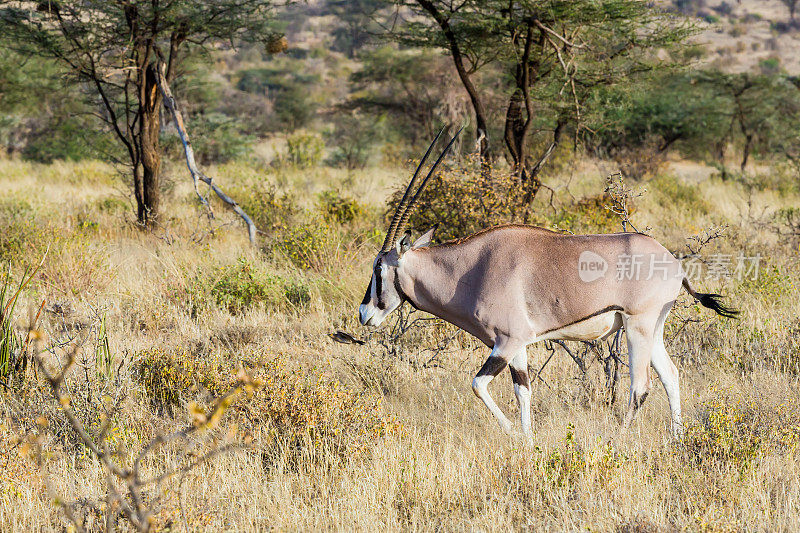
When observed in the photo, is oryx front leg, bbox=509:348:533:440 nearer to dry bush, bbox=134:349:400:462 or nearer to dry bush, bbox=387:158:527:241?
dry bush, bbox=134:349:400:462

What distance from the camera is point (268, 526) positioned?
3754 millimetres

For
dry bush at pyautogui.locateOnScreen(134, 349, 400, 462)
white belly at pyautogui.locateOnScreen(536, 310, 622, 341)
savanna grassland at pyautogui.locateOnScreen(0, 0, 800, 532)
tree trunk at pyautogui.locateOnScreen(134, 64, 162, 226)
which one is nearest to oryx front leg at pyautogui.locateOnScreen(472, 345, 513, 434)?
white belly at pyautogui.locateOnScreen(536, 310, 622, 341)

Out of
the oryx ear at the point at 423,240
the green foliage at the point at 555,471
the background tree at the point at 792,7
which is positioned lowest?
the background tree at the point at 792,7

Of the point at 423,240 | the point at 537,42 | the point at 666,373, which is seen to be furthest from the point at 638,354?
the point at 537,42

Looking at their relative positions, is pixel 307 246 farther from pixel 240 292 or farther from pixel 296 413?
pixel 296 413

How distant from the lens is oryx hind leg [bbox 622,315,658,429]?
4441mm

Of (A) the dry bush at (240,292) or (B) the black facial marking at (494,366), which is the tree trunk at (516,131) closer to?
(A) the dry bush at (240,292)

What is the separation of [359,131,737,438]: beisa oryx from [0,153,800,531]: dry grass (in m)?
0.44

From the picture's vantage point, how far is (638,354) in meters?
4.49

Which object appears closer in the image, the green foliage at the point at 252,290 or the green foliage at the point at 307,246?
the green foliage at the point at 252,290

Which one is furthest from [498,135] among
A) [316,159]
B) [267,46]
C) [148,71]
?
[148,71]

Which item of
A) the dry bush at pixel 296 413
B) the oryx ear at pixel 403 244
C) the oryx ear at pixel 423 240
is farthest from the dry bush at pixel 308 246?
the oryx ear at pixel 403 244

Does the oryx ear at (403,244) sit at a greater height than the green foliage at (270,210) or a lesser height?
greater

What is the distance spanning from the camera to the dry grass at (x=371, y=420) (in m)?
3.77
